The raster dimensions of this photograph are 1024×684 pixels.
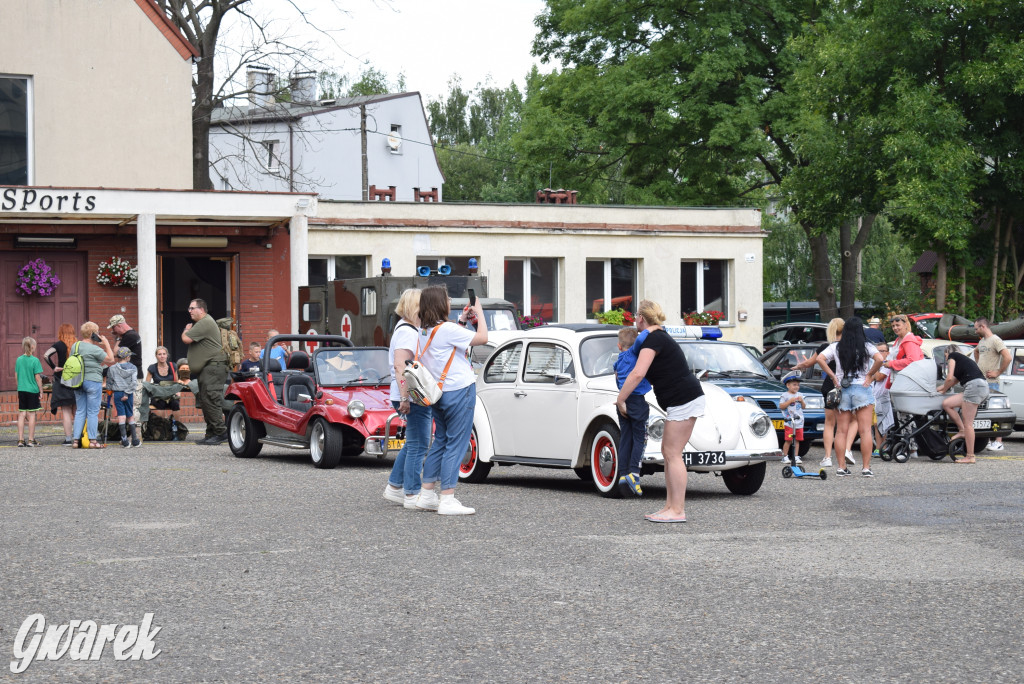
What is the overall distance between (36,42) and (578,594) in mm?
23226

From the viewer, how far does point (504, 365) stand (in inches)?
564

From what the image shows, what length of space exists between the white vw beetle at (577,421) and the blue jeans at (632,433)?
0.65 ft

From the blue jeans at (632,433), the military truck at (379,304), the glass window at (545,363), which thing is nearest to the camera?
the blue jeans at (632,433)

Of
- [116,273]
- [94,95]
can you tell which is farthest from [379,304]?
[94,95]

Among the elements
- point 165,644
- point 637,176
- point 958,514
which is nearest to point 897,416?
point 958,514

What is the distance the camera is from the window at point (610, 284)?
35781 millimetres

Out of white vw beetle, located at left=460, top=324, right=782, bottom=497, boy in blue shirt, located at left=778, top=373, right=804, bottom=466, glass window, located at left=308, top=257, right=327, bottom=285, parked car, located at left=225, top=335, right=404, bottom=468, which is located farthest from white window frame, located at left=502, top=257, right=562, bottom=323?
white vw beetle, located at left=460, top=324, right=782, bottom=497

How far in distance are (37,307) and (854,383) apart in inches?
690

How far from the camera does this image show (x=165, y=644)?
6.43 meters

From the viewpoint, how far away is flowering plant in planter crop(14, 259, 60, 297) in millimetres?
26297

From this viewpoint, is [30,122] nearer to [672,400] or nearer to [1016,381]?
[1016,381]

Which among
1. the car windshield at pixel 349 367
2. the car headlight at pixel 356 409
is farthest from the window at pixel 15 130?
the car headlight at pixel 356 409

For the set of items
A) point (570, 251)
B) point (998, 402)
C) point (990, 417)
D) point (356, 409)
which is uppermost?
point (570, 251)

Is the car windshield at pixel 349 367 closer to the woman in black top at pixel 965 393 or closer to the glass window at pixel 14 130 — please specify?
the woman in black top at pixel 965 393
